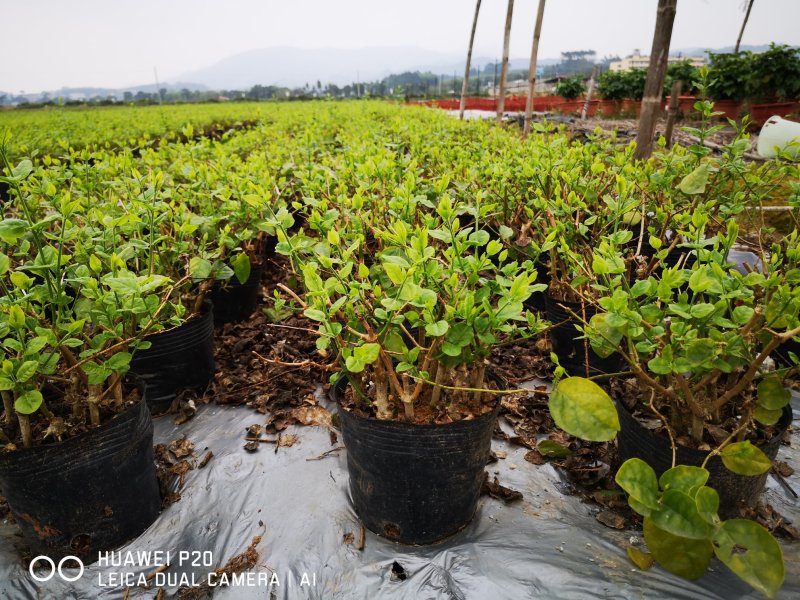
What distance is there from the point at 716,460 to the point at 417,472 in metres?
0.96

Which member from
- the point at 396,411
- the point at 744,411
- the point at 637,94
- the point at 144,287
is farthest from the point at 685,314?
the point at 637,94

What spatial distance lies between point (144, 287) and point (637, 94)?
20440mm

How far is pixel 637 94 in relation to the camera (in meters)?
18.3

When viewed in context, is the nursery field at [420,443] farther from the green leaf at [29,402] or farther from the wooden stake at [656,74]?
the wooden stake at [656,74]

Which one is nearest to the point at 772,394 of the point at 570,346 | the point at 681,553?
the point at 681,553

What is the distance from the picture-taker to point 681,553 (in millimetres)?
1337

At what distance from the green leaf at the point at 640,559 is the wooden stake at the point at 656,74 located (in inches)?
140

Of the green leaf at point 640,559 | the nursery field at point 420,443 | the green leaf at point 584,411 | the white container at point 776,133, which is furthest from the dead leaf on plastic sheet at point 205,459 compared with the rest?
the white container at point 776,133

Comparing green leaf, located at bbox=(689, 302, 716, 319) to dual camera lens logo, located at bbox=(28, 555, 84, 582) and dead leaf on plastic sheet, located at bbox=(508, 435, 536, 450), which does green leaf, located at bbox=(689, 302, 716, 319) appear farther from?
dual camera lens logo, located at bbox=(28, 555, 84, 582)

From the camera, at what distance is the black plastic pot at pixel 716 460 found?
167 centimetres

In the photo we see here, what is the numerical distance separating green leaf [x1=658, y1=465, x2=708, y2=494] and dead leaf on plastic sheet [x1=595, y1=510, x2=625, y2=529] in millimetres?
599

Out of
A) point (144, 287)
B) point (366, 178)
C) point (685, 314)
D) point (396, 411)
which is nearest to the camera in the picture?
point (685, 314)

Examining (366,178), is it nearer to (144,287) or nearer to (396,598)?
(144,287)

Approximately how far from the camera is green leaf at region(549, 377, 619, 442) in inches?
53.4
